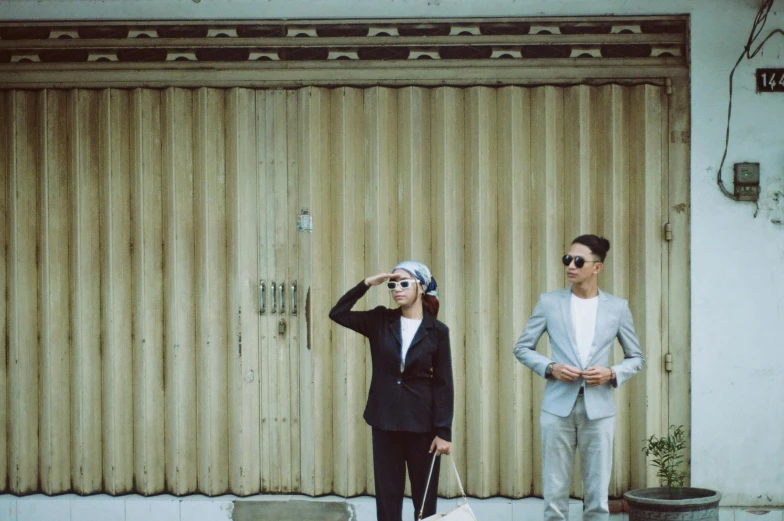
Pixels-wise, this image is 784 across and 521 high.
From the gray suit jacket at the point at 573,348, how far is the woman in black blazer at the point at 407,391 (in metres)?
0.63

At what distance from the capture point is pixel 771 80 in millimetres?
6176

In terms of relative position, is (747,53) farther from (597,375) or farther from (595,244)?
(597,375)

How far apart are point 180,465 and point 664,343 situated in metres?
3.76

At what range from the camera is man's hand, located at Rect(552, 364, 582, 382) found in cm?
510

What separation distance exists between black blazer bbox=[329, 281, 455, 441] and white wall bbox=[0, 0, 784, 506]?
7.15ft

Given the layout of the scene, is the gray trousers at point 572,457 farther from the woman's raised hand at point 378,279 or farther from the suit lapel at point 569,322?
the woman's raised hand at point 378,279

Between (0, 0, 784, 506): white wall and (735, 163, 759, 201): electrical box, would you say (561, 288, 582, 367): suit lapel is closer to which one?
(0, 0, 784, 506): white wall

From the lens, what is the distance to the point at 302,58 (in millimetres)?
6477

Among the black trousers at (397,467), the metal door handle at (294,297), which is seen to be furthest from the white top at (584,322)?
the metal door handle at (294,297)

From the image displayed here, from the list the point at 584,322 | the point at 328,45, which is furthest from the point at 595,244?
the point at 328,45

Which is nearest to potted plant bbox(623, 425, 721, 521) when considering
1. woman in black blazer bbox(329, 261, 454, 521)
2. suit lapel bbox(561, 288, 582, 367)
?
suit lapel bbox(561, 288, 582, 367)

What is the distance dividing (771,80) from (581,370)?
9.01ft

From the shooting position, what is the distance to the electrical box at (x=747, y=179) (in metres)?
6.11

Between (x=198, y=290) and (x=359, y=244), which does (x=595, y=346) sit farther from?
(x=198, y=290)
